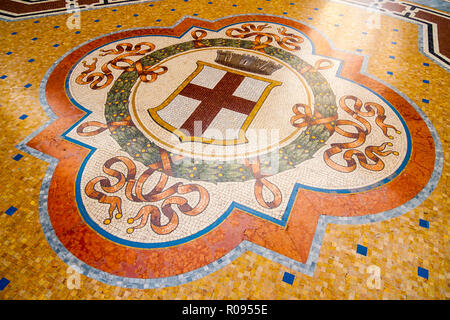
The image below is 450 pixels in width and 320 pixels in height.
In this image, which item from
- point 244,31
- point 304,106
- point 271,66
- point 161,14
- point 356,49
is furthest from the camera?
point 161,14

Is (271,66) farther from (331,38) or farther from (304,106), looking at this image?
(331,38)

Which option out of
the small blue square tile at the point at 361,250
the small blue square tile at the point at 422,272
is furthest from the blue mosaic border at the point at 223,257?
the small blue square tile at the point at 422,272

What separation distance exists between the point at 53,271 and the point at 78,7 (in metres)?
6.06

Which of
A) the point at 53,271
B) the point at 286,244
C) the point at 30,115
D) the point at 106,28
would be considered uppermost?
the point at 106,28

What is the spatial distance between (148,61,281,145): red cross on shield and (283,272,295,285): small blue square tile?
1.68 meters

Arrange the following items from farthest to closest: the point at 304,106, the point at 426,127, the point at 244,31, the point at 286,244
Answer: the point at 244,31 → the point at 304,106 → the point at 426,127 → the point at 286,244

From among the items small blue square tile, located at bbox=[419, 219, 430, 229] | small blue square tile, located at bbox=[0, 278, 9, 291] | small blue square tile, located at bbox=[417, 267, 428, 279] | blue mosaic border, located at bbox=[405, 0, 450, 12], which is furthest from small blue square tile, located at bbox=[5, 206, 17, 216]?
blue mosaic border, located at bbox=[405, 0, 450, 12]

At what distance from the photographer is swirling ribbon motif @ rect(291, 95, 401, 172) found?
10.8 ft

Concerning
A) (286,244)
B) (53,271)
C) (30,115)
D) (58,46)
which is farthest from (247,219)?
(58,46)

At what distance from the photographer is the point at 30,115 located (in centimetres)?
386

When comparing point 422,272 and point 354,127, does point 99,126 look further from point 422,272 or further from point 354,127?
point 422,272

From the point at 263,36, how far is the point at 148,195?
3.94 m

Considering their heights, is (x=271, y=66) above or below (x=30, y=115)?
above

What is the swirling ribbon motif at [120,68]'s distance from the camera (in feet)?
14.4
